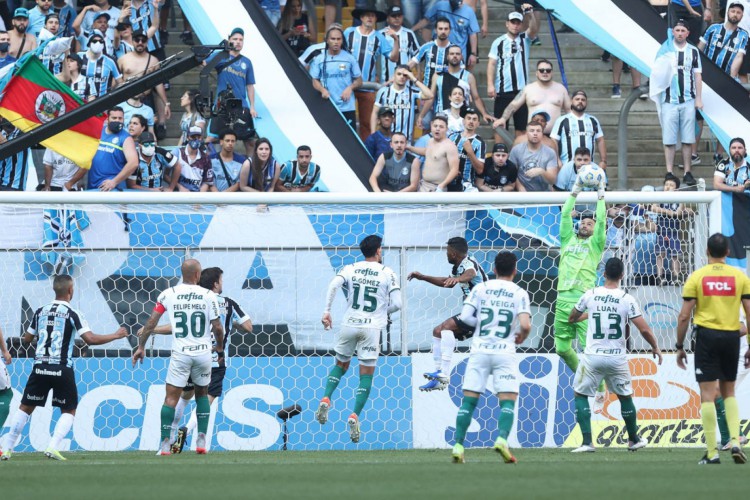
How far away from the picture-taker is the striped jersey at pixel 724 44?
19.7 metres

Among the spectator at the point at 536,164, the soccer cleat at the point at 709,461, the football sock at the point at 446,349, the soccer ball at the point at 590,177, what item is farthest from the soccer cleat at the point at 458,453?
the spectator at the point at 536,164

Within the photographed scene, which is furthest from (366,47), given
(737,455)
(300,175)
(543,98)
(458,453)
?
(737,455)

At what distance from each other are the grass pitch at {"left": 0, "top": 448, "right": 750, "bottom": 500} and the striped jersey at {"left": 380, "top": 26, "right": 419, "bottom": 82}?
781 centimetres

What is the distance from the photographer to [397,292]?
13.2 meters

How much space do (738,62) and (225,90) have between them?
759cm

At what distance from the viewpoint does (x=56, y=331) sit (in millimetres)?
12609

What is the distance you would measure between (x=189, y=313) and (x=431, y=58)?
757 centimetres

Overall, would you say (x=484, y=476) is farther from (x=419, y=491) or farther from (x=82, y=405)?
(x=82, y=405)

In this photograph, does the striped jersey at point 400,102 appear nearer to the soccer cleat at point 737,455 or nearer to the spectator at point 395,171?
the spectator at point 395,171

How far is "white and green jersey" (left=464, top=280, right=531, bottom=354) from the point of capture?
11281 mm

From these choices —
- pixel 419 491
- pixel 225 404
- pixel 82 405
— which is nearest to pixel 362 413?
pixel 225 404

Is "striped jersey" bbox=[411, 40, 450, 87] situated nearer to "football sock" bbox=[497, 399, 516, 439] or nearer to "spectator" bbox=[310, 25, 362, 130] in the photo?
"spectator" bbox=[310, 25, 362, 130]

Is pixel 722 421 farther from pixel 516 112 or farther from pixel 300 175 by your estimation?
pixel 516 112

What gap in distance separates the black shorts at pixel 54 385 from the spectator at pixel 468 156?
5.99 metres
